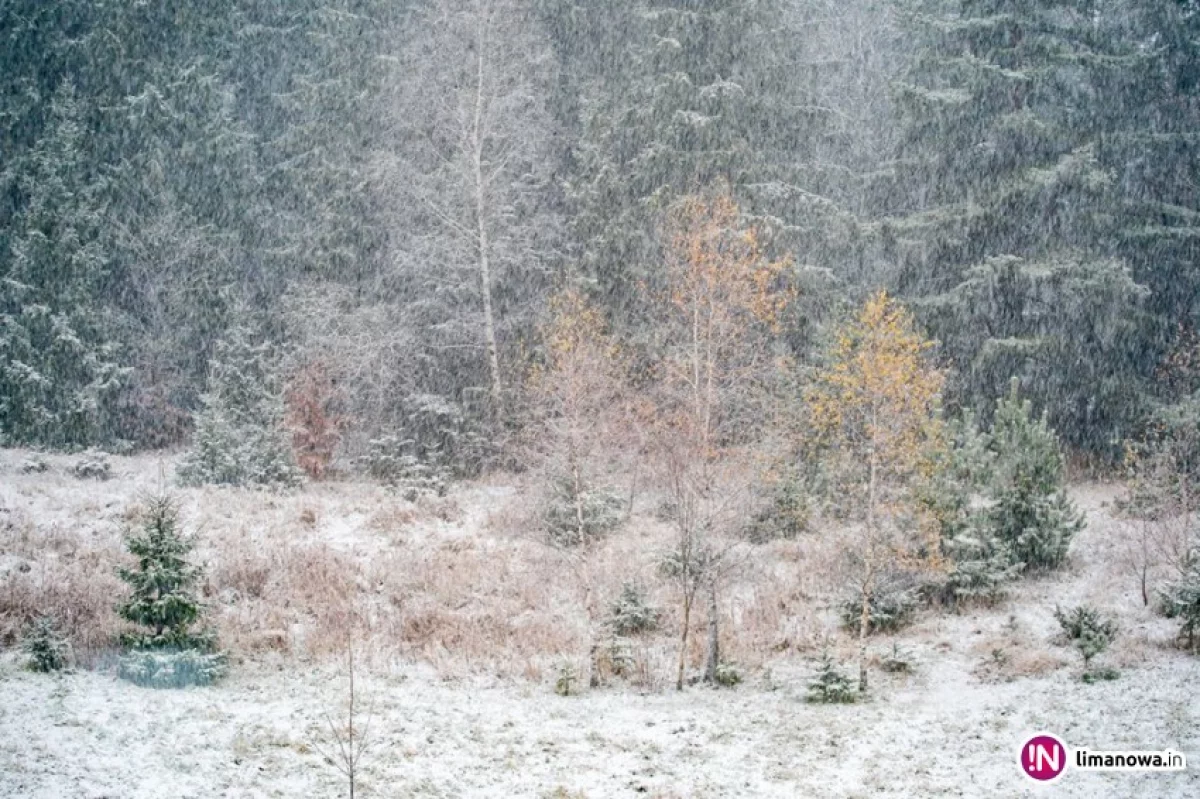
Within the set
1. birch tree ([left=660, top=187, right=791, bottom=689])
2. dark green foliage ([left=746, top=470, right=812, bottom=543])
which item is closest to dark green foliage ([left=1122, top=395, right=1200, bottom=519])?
dark green foliage ([left=746, top=470, right=812, bottom=543])

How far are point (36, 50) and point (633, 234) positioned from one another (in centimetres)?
2434

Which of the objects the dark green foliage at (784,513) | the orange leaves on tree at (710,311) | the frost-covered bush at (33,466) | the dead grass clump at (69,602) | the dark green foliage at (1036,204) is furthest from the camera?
the dark green foliage at (1036,204)

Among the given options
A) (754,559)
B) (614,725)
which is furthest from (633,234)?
(614,725)

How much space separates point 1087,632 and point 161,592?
13.1m

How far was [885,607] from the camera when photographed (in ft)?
51.7

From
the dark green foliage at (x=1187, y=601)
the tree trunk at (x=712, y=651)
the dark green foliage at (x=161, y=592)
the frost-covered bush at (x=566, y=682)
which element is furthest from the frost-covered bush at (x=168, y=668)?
the dark green foliage at (x=1187, y=601)

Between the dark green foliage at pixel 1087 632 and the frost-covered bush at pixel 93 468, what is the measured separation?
22618mm

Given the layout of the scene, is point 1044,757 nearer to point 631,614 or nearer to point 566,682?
point 566,682

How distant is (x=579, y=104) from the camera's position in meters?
32.2

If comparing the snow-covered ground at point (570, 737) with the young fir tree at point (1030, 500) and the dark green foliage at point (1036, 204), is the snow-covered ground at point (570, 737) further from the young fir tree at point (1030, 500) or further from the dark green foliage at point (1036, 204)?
the dark green foliage at point (1036, 204)

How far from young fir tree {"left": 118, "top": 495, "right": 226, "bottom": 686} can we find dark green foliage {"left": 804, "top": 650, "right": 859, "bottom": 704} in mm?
8497

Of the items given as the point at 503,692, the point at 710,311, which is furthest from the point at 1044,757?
the point at 710,311

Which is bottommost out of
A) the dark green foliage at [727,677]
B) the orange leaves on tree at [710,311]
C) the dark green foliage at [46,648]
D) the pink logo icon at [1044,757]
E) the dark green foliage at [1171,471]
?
the dark green foliage at [727,677]

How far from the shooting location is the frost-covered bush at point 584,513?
18.0 m
